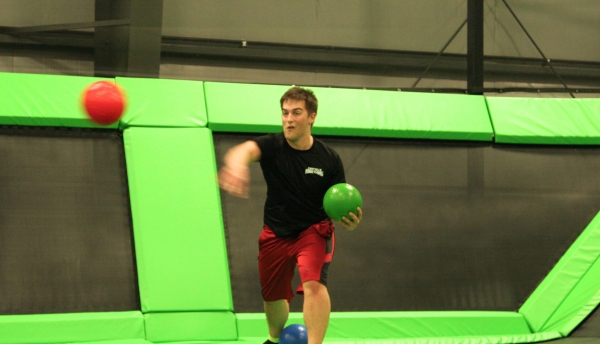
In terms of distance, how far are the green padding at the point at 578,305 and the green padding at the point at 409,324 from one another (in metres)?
0.23

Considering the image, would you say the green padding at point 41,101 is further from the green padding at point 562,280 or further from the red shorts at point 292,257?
the green padding at point 562,280

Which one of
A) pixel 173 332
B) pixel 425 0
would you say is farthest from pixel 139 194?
pixel 425 0

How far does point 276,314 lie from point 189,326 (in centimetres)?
98

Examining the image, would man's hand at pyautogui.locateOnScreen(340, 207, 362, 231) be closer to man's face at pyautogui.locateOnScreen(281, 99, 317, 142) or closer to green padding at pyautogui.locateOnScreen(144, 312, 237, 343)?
man's face at pyautogui.locateOnScreen(281, 99, 317, 142)

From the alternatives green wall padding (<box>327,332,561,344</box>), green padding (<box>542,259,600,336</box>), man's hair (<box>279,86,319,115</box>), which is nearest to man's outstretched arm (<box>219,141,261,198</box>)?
man's hair (<box>279,86,319,115</box>)

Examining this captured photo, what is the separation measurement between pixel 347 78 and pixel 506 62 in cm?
163

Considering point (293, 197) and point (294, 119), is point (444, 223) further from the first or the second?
point (294, 119)

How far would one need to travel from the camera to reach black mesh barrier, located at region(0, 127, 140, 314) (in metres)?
5.08

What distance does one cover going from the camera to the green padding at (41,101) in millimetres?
5477


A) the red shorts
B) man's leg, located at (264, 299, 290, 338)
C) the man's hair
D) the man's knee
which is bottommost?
man's leg, located at (264, 299, 290, 338)

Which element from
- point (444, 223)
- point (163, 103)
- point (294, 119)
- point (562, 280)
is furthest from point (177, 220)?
point (562, 280)

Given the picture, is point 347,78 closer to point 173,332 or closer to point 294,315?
point 294,315

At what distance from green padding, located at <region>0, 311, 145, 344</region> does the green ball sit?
1749 millimetres

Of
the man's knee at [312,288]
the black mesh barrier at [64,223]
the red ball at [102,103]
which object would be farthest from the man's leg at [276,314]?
the red ball at [102,103]
